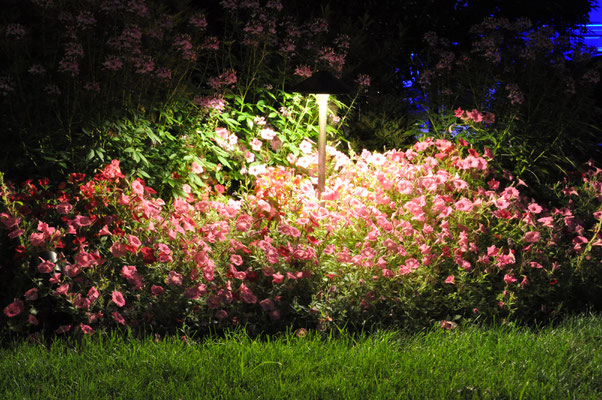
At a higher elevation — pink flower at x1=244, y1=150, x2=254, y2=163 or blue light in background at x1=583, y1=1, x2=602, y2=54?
blue light in background at x1=583, y1=1, x2=602, y2=54

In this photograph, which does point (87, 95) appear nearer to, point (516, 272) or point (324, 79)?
point (324, 79)

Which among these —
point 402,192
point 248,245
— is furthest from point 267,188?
point 402,192

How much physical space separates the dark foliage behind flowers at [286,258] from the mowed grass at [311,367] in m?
0.19

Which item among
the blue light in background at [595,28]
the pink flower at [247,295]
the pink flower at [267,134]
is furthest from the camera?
the blue light in background at [595,28]

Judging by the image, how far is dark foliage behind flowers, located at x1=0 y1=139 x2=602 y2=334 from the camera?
3369 millimetres

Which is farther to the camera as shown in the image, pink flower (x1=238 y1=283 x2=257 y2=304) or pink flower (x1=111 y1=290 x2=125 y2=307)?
pink flower (x1=238 y1=283 x2=257 y2=304)

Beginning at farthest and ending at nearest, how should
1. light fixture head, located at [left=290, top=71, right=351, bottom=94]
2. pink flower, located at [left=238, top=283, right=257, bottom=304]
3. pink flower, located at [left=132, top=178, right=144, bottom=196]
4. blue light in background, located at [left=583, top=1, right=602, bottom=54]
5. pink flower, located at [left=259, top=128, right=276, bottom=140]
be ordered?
blue light in background, located at [left=583, top=1, right=602, bottom=54] < pink flower, located at [left=259, top=128, right=276, bottom=140] < light fixture head, located at [left=290, top=71, right=351, bottom=94] < pink flower, located at [left=132, top=178, right=144, bottom=196] < pink flower, located at [left=238, top=283, right=257, bottom=304]

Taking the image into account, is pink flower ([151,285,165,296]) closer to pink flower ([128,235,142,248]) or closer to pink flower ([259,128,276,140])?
pink flower ([128,235,142,248])

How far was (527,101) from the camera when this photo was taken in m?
5.18

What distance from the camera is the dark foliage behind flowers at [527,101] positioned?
5.06 m

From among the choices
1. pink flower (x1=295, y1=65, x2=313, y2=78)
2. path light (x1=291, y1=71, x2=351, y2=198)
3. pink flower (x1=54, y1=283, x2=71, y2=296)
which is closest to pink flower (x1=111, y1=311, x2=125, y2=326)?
pink flower (x1=54, y1=283, x2=71, y2=296)

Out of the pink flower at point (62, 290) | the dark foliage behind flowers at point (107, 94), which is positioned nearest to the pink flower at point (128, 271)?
the pink flower at point (62, 290)

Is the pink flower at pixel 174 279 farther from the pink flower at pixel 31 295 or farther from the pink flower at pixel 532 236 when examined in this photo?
the pink flower at pixel 532 236

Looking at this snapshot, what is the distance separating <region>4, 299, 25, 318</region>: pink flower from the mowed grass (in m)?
0.17
